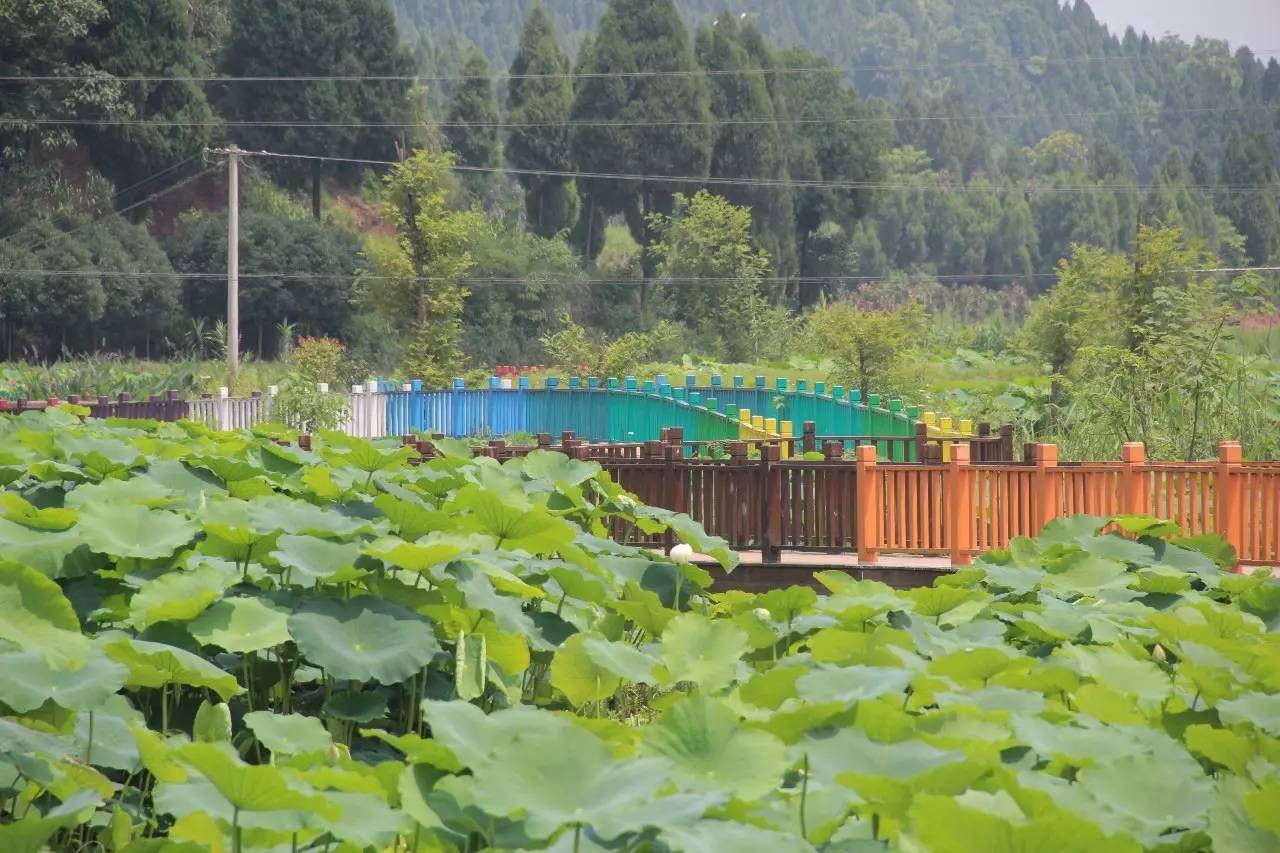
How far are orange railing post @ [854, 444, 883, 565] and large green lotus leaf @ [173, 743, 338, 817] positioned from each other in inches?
400

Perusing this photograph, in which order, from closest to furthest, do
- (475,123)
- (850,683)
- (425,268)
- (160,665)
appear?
(850,683)
(160,665)
(425,268)
(475,123)

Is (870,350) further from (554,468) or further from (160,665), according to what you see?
(160,665)

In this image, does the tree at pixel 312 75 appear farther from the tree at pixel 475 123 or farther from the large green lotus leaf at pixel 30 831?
the large green lotus leaf at pixel 30 831

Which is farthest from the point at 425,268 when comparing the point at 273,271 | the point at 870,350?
the point at 273,271

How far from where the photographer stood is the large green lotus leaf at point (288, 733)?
167 inches

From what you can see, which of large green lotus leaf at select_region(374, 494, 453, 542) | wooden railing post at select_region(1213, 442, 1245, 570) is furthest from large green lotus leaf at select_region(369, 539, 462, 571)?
wooden railing post at select_region(1213, 442, 1245, 570)

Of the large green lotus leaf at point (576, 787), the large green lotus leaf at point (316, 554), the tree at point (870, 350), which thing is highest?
the tree at point (870, 350)

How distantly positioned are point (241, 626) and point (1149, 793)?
2.81 meters

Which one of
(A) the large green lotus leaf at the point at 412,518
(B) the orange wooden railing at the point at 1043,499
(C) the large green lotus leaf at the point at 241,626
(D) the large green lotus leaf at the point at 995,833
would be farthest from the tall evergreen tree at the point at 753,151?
(D) the large green lotus leaf at the point at 995,833

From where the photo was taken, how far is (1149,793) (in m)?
3.65

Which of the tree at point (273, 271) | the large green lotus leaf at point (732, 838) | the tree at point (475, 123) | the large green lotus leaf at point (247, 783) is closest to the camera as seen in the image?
the large green lotus leaf at point (732, 838)

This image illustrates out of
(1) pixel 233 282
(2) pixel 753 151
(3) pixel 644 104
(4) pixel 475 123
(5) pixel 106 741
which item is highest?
(3) pixel 644 104

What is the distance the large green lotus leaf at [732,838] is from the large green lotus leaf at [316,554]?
239cm

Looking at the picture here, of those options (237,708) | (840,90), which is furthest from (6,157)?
(237,708)
